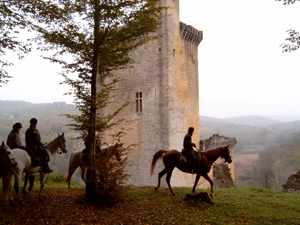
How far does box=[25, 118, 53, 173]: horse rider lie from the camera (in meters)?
6.80

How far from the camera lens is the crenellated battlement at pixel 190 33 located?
53.9 feet

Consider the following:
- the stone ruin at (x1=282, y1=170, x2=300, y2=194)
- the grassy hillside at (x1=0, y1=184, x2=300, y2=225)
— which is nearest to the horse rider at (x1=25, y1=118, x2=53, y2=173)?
the grassy hillside at (x1=0, y1=184, x2=300, y2=225)

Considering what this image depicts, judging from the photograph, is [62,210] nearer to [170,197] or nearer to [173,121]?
[170,197]

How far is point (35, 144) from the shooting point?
22.6ft

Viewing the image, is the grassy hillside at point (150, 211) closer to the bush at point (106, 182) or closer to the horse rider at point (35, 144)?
the bush at point (106, 182)

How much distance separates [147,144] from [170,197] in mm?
7803

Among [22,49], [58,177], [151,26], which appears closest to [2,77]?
[22,49]

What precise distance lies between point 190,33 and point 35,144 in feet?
46.7

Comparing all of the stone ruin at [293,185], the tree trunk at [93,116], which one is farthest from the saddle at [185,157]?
the stone ruin at [293,185]

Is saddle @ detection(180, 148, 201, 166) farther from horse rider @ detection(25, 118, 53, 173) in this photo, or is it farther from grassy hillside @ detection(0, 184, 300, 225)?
horse rider @ detection(25, 118, 53, 173)

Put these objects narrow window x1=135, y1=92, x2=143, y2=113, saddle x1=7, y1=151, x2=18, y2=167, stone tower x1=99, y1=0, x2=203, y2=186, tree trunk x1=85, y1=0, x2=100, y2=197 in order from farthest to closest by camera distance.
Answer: narrow window x1=135, y1=92, x2=143, y2=113, stone tower x1=99, y1=0, x2=203, y2=186, tree trunk x1=85, y1=0, x2=100, y2=197, saddle x1=7, y1=151, x2=18, y2=167

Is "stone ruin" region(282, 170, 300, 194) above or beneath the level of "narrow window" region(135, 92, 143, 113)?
beneath

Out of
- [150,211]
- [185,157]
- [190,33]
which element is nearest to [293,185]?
[185,157]

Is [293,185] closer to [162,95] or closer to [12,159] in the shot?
[162,95]
